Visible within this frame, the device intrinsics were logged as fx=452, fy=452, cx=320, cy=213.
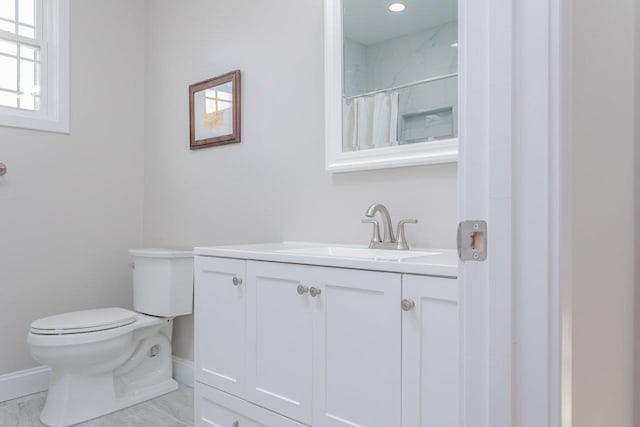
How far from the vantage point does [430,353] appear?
110 cm

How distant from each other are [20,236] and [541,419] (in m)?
2.71

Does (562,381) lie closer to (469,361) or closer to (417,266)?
(469,361)

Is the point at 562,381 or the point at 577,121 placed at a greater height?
the point at 577,121

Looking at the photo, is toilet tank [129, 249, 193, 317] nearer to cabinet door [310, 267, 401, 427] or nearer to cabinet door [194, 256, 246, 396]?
cabinet door [194, 256, 246, 396]

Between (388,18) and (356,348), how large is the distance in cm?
125

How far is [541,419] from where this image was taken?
1.83ft

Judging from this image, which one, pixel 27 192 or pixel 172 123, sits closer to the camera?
pixel 27 192

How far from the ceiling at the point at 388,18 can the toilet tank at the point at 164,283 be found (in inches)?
56.8

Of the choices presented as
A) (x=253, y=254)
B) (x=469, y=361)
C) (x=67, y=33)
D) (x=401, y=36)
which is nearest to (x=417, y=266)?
(x=469, y=361)

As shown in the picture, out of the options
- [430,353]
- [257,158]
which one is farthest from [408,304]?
[257,158]

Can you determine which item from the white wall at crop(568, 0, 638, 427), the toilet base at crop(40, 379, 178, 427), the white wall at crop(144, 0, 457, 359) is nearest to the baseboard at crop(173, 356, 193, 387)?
the white wall at crop(144, 0, 457, 359)

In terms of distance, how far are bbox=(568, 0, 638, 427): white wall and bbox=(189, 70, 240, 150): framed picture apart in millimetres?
1786

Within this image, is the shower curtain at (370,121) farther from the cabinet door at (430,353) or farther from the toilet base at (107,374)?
the toilet base at (107,374)

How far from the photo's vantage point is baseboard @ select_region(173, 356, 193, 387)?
8.44 ft
